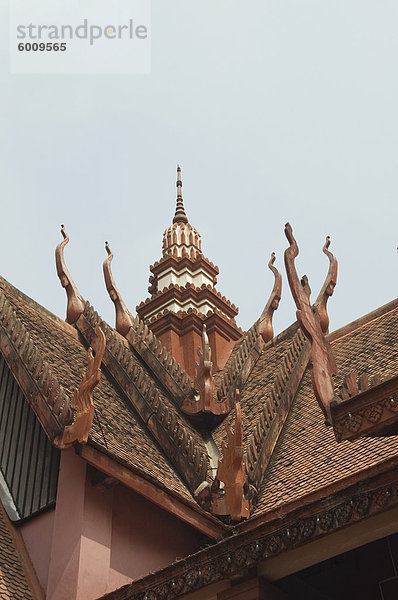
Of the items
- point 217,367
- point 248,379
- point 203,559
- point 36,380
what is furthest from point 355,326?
point 203,559

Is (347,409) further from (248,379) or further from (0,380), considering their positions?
(248,379)

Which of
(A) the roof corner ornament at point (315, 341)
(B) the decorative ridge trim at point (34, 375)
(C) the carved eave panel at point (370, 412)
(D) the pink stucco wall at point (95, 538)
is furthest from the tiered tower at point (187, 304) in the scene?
(C) the carved eave panel at point (370, 412)

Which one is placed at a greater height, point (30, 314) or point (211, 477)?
point (30, 314)

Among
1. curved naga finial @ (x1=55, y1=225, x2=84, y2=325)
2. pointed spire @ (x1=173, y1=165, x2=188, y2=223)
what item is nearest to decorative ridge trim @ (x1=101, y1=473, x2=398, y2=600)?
curved naga finial @ (x1=55, y1=225, x2=84, y2=325)

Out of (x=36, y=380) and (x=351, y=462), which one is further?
(x=36, y=380)

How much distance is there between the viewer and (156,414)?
348 inches

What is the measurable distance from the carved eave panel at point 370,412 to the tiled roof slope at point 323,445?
7.44 feet

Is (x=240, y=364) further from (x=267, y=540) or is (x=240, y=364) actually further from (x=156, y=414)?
(x=267, y=540)

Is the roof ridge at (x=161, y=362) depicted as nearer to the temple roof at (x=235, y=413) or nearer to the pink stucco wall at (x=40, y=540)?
the temple roof at (x=235, y=413)

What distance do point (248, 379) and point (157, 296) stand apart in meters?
4.27

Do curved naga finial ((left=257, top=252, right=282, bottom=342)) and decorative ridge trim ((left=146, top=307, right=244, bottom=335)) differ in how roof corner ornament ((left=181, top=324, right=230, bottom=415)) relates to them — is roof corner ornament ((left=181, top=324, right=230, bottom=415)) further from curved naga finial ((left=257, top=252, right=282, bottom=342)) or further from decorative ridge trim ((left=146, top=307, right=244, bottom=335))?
decorative ridge trim ((left=146, top=307, right=244, bottom=335))

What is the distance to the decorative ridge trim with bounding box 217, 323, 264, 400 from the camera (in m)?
10.2

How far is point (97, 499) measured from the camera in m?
7.10

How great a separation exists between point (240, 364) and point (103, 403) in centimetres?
275
